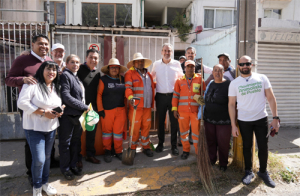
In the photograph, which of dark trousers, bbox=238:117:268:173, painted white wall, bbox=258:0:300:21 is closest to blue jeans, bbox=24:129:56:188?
dark trousers, bbox=238:117:268:173

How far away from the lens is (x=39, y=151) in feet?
8.43

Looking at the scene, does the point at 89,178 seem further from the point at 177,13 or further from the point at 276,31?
the point at 177,13

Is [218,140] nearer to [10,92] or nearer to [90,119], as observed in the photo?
[90,119]

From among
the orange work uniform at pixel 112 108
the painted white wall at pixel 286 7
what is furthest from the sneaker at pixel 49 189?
the painted white wall at pixel 286 7

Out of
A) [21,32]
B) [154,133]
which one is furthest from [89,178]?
[21,32]

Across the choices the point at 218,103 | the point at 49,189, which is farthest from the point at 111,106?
the point at 218,103

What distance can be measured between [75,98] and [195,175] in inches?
91.5

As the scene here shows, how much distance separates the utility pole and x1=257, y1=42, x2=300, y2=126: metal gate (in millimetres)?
3527

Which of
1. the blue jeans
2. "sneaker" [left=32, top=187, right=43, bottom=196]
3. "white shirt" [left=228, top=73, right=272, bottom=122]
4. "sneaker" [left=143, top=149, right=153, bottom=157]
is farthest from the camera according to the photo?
"sneaker" [left=143, top=149, right=153, bottom=157]

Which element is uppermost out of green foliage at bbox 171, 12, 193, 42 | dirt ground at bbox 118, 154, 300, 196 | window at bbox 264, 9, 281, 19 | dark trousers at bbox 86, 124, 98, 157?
window at bbox 264, 9, 281, 19

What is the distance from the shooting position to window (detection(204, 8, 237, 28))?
466 inches

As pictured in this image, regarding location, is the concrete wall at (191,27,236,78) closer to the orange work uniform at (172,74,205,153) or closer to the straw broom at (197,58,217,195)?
the orange work uniform at (172,74,205,153)

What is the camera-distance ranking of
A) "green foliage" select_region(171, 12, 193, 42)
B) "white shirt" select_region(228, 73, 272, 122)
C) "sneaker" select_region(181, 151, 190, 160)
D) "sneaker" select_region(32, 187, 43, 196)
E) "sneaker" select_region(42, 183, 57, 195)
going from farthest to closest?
1. "green foliage" select_region(171, 12, 193, 42)
2. "sneaker" select_region(181, 151, 190, 160)
3. "white shirt" select_region(228, 73, 272, 122)
4. "sneaker" select_region(42, 183, 57, 195)
5. "sneaker" select_region(32, 187, 43, 196)

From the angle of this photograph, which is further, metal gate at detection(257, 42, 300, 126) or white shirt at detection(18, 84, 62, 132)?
metal gate at detection(257, 42, 300, 126)
